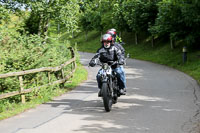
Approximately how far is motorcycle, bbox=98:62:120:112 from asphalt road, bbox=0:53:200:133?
11.0 inches

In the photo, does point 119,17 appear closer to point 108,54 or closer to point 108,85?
point 108,54

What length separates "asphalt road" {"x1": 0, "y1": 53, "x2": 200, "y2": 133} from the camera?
6.26 meters

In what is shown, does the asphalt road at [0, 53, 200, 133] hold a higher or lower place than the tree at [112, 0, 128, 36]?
lower

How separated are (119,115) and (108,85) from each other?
34.1 inches

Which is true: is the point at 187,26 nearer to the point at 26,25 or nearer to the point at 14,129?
the point at 26,25

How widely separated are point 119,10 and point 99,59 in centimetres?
2900

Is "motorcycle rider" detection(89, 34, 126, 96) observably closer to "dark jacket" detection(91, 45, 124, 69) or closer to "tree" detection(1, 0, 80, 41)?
"dark jacket" detection(91, 45, 124, 69)

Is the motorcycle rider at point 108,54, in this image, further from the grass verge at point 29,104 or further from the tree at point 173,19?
the tree at point 173,19

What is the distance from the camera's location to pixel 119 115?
24.4 feet

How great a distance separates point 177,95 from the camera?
10.3 m

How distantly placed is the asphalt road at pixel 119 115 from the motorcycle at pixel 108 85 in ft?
0.91

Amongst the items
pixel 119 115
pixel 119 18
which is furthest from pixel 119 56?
pixel 119 18

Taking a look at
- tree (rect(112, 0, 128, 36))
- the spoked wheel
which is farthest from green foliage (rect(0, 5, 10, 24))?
the spoked wheel

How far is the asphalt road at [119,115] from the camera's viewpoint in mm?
6258
